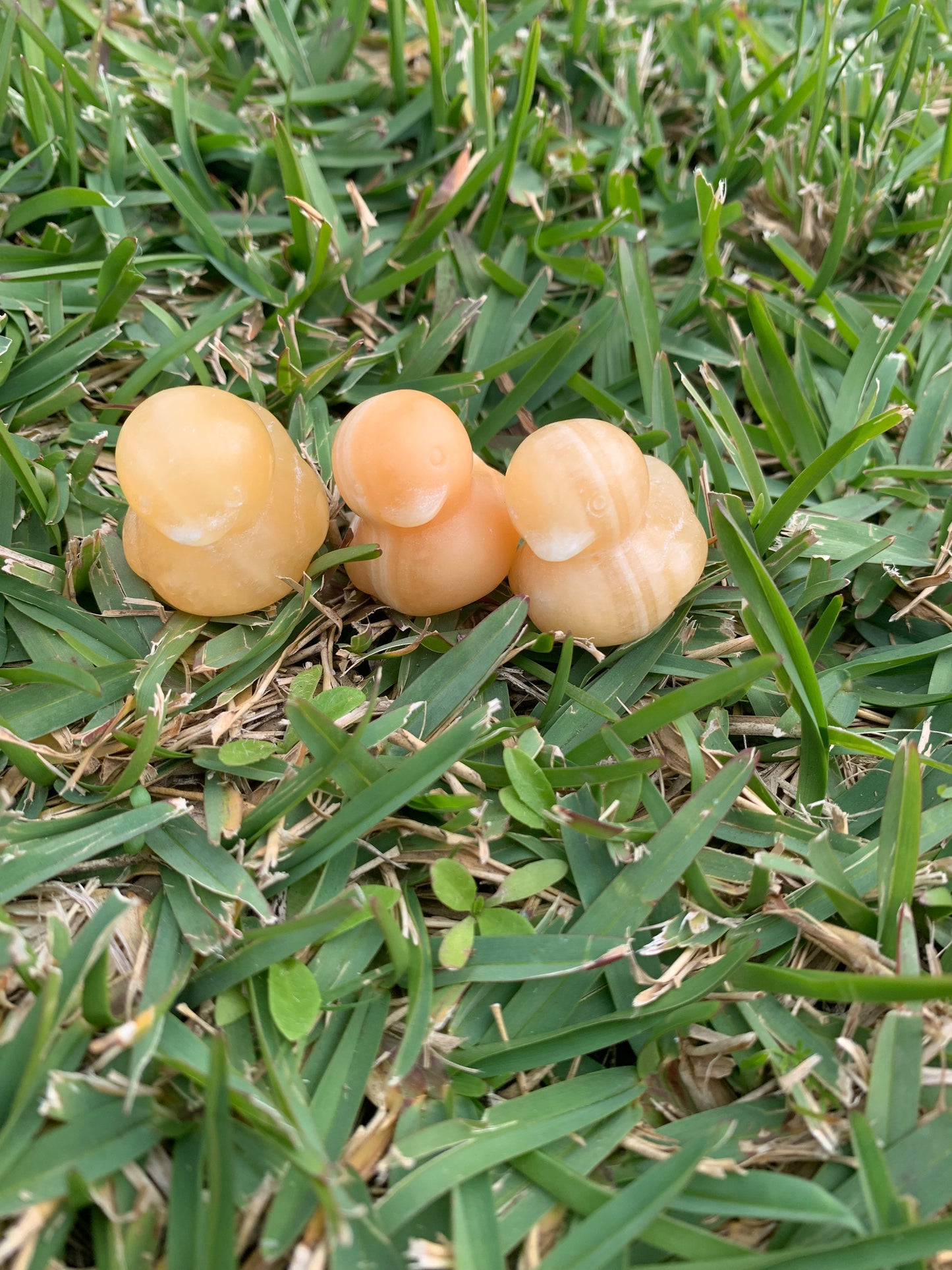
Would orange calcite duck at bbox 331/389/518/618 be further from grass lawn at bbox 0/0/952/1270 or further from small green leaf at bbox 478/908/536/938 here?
small green leaf at bbox 478/908/536/938

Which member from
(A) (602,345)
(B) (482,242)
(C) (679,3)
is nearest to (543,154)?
(B) (482,242)

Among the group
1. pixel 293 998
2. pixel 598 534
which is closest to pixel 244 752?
pixel 293 998

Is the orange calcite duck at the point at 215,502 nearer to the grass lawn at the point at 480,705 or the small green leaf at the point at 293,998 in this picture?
the grass lawn at the point at 480,705

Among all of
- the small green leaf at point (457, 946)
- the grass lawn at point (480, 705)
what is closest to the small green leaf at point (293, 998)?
the grass lawn at point (480, 705)

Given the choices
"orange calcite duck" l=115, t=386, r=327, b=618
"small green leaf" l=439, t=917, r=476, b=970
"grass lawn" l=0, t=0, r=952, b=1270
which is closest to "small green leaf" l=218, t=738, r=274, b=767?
"grass lawn" l=0, t=0, r=952, b=1270

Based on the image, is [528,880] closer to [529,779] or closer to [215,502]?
[529,779]
